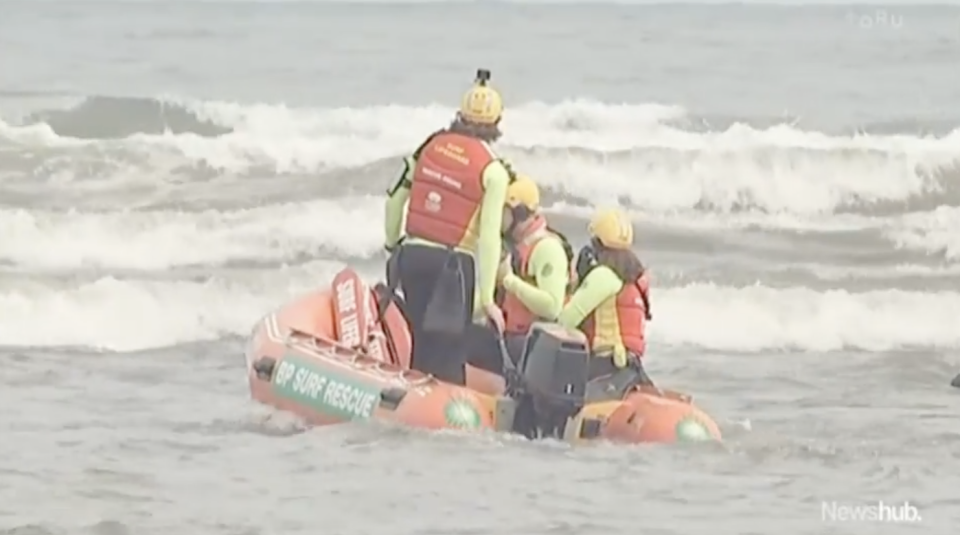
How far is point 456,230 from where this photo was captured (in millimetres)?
9586

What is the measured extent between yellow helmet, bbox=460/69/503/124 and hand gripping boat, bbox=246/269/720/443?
3.12 ft

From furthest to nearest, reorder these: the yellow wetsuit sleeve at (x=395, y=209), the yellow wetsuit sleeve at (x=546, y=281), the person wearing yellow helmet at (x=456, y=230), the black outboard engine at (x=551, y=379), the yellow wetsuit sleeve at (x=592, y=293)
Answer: the yellow wetsuit sleeve at (x=395, y=209)
the person wearing yellow helmet at (x=456, y=230)
the yellow wetsuit sleeve at (x=546, y=281)
the yellow wetsuit sleeve at (x=592, y=293)
the black outboard engine at (x=551, y=379)

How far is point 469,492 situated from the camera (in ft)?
27.6

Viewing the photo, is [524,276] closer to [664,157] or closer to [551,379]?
[551,379]

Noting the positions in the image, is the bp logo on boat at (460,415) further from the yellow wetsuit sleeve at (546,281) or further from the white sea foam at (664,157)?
the white sea foam at (664,157)

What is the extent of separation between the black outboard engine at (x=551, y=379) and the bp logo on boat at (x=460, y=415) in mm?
222

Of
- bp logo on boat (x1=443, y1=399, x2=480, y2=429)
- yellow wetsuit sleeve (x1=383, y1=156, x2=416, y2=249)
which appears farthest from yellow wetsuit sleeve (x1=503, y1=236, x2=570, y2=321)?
yellow wetsuit sleeve (x1=383, y1=156, x2=416, y2=249)

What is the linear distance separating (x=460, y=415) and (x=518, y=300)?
24.2 inches

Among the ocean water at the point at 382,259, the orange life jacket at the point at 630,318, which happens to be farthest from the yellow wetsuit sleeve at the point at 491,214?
the ocean water at the point at 382,259

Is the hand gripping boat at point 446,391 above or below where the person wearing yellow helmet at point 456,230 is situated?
below

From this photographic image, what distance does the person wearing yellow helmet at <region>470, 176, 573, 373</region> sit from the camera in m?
9.37

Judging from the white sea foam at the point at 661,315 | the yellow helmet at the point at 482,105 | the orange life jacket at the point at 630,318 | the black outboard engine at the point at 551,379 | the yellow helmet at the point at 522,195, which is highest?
the yellow helmet at the point at 482,105

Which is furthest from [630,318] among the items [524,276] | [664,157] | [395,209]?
[664,157]

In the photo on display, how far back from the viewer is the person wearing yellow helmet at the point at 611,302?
926 centimetres
